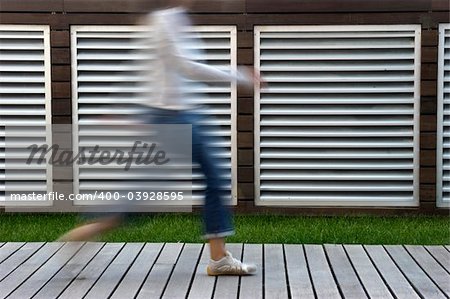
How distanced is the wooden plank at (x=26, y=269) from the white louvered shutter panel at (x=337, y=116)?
2211 millimetres

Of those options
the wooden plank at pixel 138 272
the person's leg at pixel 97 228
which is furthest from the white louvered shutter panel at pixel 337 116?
the person's leg at pixel 97 228

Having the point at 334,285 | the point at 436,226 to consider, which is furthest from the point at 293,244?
the point at 436,226

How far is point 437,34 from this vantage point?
21.2 feet

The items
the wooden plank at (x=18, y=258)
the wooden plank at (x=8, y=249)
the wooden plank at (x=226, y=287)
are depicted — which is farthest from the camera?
the wooden plank at (x=8, y=249)

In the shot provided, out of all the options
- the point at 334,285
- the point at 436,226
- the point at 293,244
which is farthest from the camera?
the point at 436,226

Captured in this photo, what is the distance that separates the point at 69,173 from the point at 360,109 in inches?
98.9

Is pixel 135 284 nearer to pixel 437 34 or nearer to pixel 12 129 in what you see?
pixel 12 129

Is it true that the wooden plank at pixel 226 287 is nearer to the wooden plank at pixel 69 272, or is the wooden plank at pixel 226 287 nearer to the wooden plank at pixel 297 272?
the wooden plank at pixel 297 272

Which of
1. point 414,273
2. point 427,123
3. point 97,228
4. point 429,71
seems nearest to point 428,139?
point 427,123

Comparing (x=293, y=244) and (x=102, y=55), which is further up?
(x=102, y=55)

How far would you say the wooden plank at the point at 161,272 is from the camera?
3871 mm

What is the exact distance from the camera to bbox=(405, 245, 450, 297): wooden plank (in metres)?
4.03

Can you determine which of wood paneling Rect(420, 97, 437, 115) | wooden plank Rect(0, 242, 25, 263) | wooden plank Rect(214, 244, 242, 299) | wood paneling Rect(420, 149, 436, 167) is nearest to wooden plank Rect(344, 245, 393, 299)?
wooden plank Rect(214, 244, 242, 299)

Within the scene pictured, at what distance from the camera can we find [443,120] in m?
6.52
